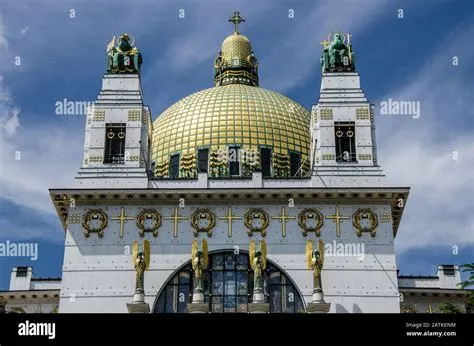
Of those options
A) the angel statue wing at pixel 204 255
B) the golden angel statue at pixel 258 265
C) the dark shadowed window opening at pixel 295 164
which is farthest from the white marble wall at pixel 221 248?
the dark shadowed window opening at pixel 295 164

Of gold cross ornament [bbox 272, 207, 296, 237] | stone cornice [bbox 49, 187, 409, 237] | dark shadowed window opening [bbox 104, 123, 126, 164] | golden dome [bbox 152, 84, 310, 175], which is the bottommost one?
gold cross ornament [bbox 272, 207, 296, 237]

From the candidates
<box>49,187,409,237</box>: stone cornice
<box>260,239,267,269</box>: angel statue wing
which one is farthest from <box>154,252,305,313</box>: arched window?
<box>49,187,409,237</box>: stone cornice

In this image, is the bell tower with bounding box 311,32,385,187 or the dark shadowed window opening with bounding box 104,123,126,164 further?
the dark shadowed window opening with bounding box 104,123,126,164

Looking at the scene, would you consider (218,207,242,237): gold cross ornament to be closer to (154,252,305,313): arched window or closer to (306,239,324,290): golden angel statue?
(154,252,305,313): arched window

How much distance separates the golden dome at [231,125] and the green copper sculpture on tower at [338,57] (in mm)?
7572

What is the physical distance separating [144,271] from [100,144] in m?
8.26

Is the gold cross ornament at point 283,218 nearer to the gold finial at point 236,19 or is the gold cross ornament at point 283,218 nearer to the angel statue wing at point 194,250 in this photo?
the angel statue wing at point 194,250

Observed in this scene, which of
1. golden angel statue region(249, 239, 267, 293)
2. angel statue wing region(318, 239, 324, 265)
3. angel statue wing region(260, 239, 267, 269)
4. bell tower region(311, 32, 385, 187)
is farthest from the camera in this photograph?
bell tower region(311, 32, 385, 187)

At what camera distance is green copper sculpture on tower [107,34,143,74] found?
171ft

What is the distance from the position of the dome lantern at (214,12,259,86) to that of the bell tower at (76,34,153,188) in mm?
17229

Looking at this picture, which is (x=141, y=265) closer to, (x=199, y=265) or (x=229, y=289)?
(x=199, y=265)

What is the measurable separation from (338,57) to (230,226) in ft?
40.6

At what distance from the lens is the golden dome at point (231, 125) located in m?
A: 57.9
